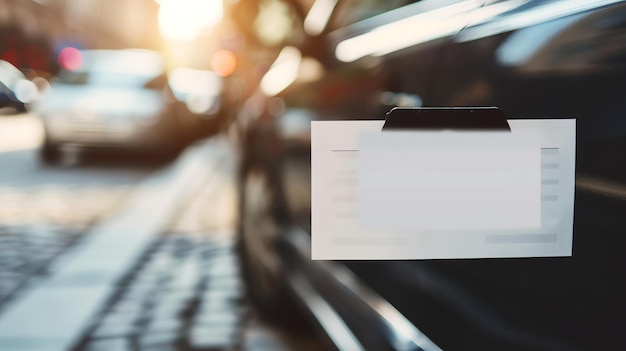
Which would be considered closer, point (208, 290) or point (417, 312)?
point (417, 312)

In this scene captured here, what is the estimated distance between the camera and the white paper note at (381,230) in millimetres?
1195

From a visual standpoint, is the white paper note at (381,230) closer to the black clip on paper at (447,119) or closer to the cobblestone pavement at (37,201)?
the black clip on paper at (447,119)

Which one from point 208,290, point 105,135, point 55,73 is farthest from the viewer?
point 105,135

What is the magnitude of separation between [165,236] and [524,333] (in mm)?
4336

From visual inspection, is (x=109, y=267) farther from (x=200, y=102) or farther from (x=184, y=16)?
(x=184, y=16)

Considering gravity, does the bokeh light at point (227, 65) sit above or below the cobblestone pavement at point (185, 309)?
above

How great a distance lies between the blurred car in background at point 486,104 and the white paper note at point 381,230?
1.3 inches

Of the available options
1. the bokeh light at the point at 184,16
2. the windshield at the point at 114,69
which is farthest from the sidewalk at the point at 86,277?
the bokeh light at the point at 184,16

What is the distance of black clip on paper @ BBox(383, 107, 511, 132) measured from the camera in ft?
4.09

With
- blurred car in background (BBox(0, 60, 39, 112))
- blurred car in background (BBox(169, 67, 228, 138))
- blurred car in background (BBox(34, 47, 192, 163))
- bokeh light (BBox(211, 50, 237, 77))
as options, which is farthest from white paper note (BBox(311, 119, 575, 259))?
bokeh light (BBox(211, 50, 237, 77))

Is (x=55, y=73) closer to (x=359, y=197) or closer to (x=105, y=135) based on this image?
(x=359, y=197)

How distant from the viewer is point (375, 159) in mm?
1235

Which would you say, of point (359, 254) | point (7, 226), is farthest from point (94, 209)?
Answer: point (359, 254)

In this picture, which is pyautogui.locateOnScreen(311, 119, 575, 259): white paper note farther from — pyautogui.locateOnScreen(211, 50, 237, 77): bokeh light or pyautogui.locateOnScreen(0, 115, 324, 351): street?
pyautogui.locateOnScreen(211, 50, 237, 77): bokeh light
